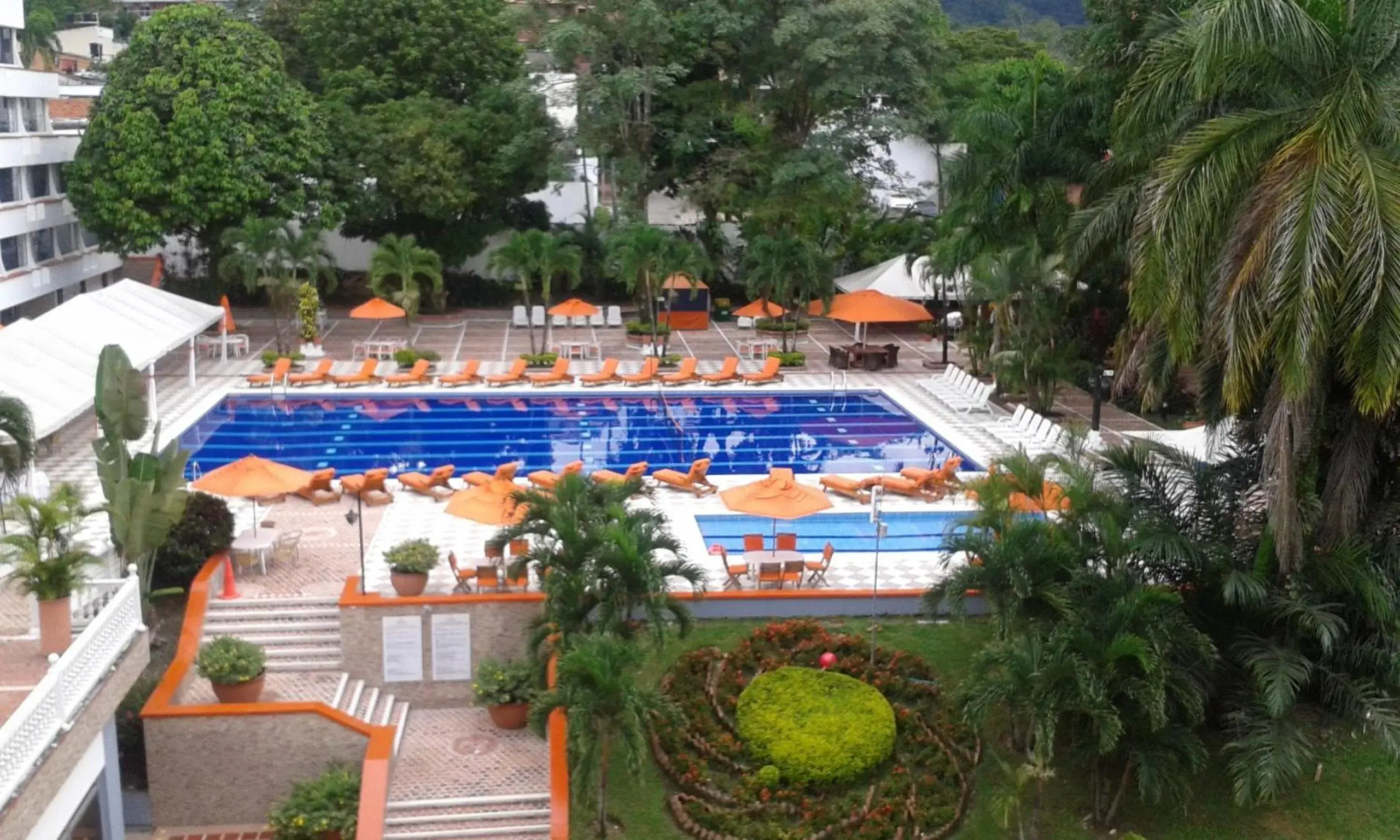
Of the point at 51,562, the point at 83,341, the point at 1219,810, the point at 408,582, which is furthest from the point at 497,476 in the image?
the point at 1219,810

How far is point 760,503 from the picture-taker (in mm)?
17156

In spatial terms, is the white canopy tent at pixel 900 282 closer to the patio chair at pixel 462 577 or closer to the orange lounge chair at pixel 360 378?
the orange lounge chair at pixel 360 378

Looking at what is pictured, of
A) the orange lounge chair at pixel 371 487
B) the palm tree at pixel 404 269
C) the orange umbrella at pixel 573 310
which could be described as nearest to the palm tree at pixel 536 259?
the orange umbrella at pixel 573 310

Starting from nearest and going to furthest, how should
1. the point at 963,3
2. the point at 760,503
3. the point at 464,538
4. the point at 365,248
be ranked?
the point at 760,503 → the point at 464,538 → the point at 365,248 → the point at 963,3

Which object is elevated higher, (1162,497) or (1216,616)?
(1162,497)

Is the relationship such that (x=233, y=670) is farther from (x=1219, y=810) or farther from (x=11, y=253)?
(x=11, y=253)

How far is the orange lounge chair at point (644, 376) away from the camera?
96.3 feet

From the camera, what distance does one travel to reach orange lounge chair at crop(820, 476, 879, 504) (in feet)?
69.2

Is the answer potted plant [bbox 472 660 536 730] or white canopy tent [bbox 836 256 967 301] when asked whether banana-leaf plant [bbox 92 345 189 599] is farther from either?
white canopy tent [bbox 836 256 967 301]

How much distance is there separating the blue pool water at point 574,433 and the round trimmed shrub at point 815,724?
8483 millimetres

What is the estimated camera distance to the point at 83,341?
24.2 metres

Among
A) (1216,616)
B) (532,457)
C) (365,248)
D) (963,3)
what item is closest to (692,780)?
(1216,616)

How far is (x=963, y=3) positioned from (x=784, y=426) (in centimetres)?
8795

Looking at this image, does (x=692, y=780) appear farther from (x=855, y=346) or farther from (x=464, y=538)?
(x=855, y=346)
